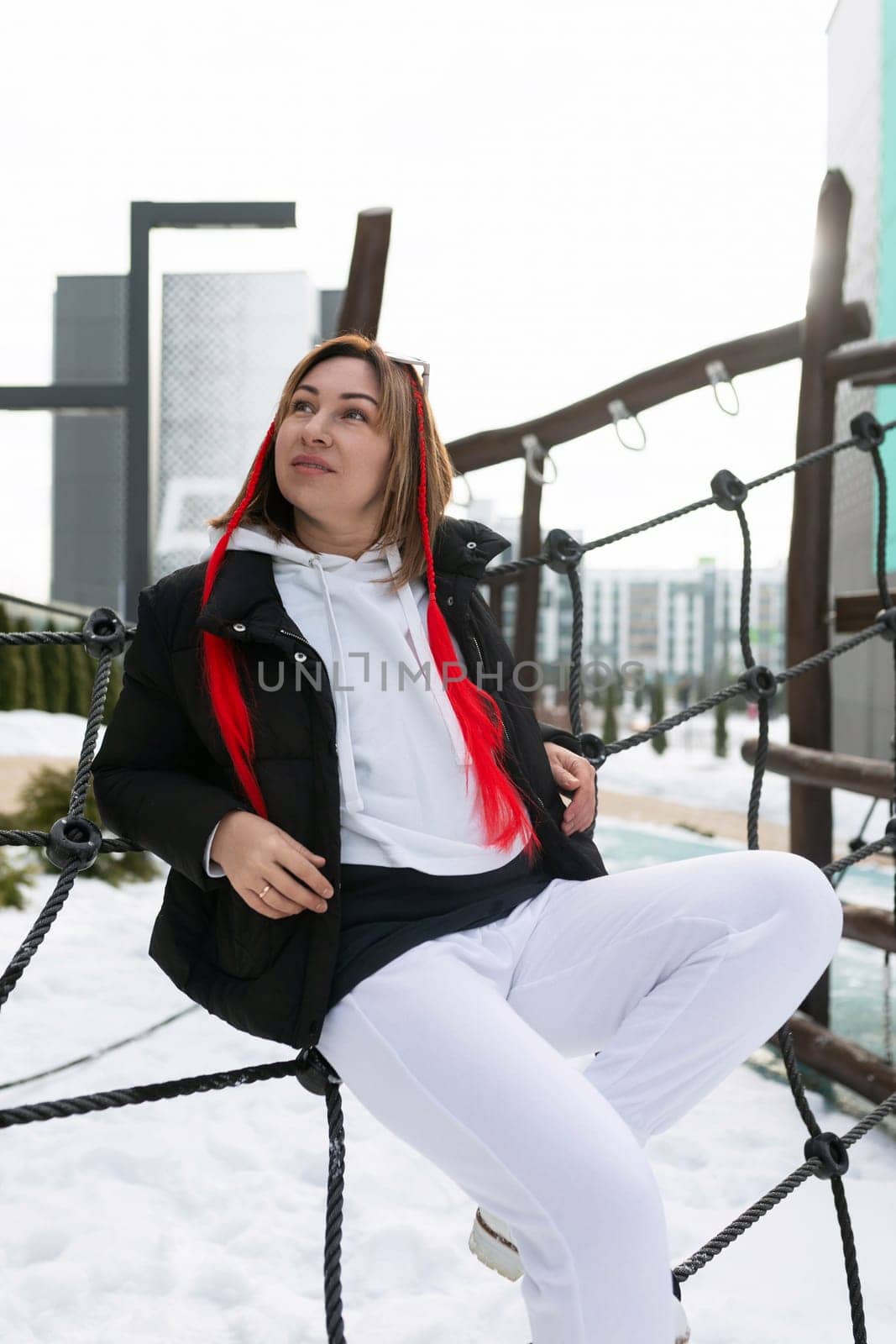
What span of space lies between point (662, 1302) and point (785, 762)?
5.04 feet

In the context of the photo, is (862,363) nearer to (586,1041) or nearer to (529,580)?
(529,580)

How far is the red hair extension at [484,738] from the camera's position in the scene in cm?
87

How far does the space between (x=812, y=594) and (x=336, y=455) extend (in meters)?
1.50

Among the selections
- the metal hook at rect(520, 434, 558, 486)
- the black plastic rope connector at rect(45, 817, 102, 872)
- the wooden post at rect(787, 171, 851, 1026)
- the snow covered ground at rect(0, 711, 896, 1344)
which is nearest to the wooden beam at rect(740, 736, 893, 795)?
the wooden post at rect(787, 171, 851, 1026)

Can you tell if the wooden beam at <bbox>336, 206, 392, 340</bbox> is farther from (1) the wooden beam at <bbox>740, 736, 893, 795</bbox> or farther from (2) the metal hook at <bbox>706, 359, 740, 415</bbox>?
(1) the wooden beam at <bbox>740, 736, 893, 795</bbox>

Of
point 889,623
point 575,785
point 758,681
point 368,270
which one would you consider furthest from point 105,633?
point 368,270

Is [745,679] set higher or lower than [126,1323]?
higher

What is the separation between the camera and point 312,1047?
83 centimetres

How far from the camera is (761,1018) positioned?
2.58ft

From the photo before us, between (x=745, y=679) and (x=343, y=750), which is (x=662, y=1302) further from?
(x=745, y=679)

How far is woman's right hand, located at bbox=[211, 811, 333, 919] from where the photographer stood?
0.72m

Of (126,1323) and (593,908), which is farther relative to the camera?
(126,1323)

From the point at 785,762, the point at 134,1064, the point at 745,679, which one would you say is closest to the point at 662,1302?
the point at 745,679

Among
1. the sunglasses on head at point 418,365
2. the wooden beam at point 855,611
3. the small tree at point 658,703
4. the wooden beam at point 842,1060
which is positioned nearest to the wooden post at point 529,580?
the wooden beam at point 855,611
